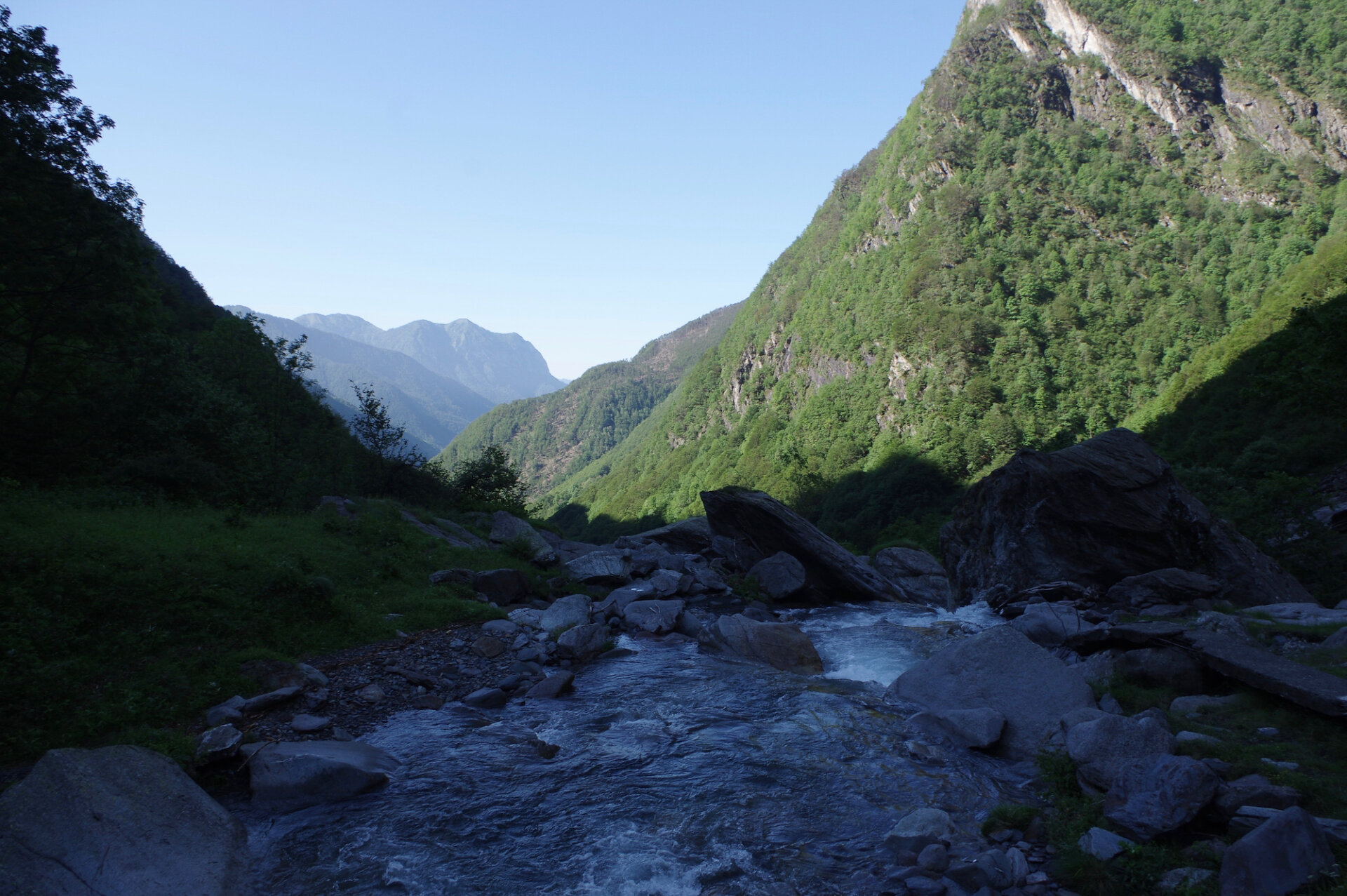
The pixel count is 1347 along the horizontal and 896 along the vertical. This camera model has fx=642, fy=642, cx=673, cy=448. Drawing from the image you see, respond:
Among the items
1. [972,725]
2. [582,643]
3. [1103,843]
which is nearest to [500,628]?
[582,643]

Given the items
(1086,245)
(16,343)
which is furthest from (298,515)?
(1086,245)

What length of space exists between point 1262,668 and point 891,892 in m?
8.06

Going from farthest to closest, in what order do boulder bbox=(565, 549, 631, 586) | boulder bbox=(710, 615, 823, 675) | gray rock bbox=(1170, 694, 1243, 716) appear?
boulder bbox=(565, 549, 631, 586) < boulder bbox=(710, 615, 823, 675) < gray rock bbox=(1170, 694, 1243, 716)

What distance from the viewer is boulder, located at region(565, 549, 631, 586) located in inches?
1037

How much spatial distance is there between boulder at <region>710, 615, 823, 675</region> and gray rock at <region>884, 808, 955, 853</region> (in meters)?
8.15

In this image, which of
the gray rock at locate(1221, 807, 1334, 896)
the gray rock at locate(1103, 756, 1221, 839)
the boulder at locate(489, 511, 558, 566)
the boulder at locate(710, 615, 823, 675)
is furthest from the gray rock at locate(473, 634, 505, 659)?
the gray rock at locate(1221, 807, 1334, 896)

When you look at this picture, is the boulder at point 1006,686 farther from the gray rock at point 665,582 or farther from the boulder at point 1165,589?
the gray rock at point 665,582

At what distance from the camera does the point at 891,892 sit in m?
7.45

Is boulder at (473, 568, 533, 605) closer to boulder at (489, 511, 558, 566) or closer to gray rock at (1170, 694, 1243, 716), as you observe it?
boulder at (489, 511, 558, 566)

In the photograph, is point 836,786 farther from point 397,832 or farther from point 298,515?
point 298,515

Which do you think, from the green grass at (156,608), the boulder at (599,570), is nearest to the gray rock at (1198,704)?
the green grass at (156,608)

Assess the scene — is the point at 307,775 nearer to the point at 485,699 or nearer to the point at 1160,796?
the point at 485,699

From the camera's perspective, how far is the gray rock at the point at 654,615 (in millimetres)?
20688

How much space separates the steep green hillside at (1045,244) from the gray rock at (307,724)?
67.5 metres
